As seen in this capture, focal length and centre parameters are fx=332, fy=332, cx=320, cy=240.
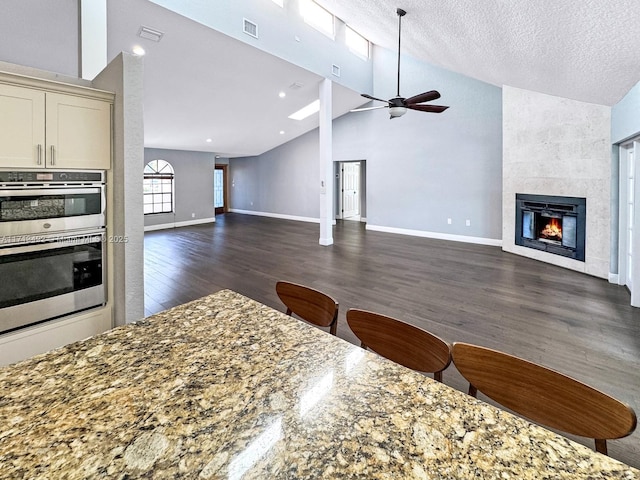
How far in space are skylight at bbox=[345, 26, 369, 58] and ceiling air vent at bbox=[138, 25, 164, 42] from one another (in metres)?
4.52

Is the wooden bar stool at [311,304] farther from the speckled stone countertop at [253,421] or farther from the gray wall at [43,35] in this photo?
the gray wall at [43,35]

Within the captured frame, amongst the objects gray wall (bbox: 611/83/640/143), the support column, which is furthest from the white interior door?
gray wall (bbox: 611/83/640/143)

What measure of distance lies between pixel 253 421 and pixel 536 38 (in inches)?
156

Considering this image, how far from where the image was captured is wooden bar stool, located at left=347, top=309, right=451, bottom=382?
125 cm

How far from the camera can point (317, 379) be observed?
0.90m

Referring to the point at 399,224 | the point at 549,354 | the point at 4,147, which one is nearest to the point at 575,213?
the point at 549,354

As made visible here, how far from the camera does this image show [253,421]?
29.1 inches

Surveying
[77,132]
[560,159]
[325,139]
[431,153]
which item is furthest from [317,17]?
[77,132]

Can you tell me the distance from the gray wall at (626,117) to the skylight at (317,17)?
16.8ft

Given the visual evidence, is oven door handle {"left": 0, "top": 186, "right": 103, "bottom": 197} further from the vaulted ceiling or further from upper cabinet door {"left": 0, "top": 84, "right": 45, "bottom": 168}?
the vaulted ceiling

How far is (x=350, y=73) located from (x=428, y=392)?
8.14m

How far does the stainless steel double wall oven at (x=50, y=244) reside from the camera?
2.01 m

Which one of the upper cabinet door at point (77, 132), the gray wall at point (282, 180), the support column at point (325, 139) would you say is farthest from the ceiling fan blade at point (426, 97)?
the gray wall at point (282, 180)

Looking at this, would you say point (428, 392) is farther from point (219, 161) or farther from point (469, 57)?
point (219, 161)
